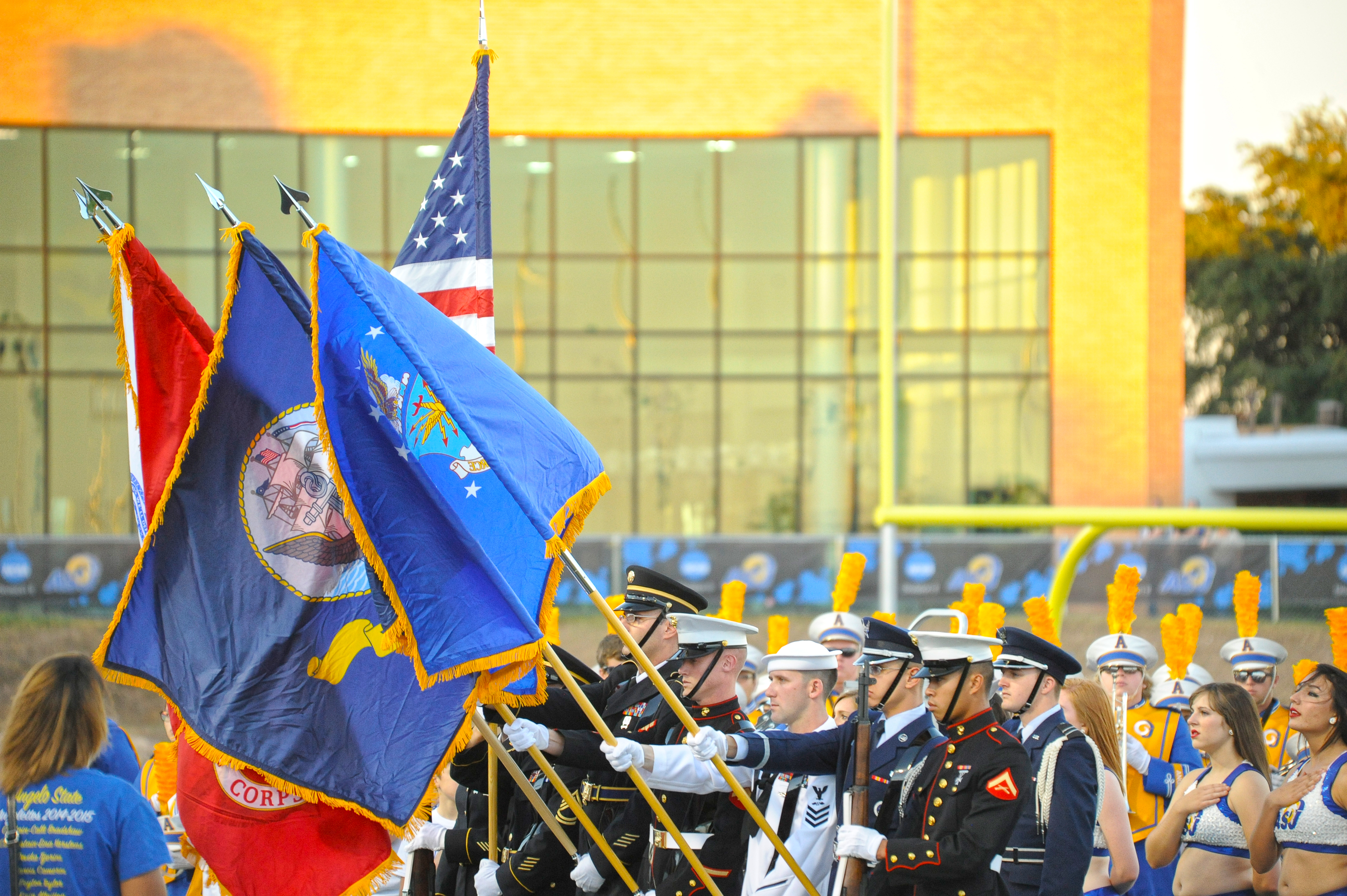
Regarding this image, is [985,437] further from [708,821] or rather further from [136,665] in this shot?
[136,665]

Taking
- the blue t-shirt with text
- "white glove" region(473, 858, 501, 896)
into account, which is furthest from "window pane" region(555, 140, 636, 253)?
the blue t-shirt with text

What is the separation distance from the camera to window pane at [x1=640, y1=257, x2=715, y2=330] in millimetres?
24750

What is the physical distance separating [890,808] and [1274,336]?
2812cm

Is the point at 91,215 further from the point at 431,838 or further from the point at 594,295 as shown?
the point at 594,295

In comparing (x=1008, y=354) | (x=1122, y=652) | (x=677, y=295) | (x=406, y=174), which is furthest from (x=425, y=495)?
(x=406, y=174)

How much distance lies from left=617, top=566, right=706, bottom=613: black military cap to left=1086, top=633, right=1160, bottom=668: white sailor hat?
2.94 m

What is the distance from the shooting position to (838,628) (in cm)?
778

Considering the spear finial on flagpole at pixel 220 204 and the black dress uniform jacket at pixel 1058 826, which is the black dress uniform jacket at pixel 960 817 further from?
the spear finial on flagpole at pixel 220 204

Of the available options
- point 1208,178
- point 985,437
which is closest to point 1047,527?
point 985,437

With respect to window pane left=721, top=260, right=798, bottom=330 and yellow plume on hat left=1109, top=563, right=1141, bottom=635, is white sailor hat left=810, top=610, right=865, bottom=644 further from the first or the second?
window pane left=721, top=260, right=798, bottom=330

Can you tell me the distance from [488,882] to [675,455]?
62.3 ft

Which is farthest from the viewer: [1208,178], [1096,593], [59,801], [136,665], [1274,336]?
[1274,336]

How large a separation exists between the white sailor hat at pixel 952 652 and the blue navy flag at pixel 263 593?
163 centimetres

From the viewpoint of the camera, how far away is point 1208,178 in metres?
24.1
